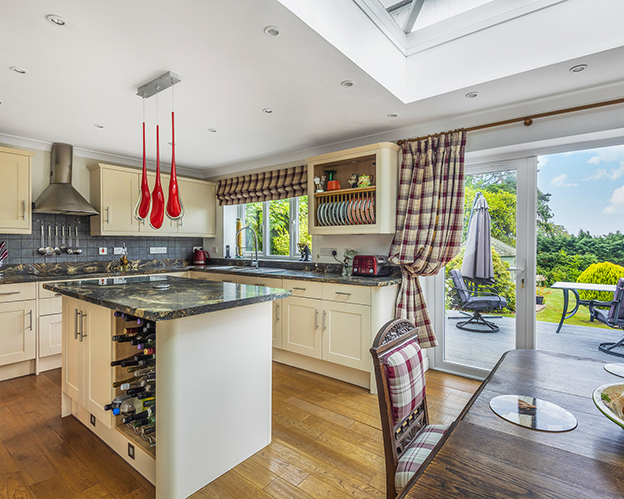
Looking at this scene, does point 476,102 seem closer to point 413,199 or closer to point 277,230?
point 413,199

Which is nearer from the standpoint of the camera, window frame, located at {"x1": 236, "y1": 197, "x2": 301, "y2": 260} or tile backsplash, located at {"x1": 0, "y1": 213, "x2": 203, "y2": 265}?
tile backsplash, located at {"x1": 0, "y1": 213, "x2": 203, "y2": 265}

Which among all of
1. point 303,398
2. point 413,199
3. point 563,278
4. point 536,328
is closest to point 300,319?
point 303,398

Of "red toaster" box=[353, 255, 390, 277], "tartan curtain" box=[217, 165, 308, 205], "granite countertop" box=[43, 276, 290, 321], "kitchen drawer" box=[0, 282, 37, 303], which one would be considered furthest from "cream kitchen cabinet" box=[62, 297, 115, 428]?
"tartan curtain" box=[217, 165, 308, 205]

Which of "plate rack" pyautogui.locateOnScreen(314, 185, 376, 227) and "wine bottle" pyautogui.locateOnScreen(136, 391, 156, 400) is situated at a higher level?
"plate rack" pyautogui.locateOnScreen(314, 185, 376, 227)

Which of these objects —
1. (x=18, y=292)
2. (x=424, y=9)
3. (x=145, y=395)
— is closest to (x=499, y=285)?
(x=424, y=9)

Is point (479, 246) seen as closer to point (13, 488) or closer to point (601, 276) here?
point (601, 276)

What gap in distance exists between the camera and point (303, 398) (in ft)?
9.02

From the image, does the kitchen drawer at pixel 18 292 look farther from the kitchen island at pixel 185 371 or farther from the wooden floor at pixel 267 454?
the kitchen island at pixel 185 371

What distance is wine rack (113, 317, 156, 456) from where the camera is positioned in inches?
71.5

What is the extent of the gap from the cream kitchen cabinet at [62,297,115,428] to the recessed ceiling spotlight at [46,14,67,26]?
145cm

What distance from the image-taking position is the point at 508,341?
2.96m

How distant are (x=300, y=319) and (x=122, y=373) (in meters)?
1.67

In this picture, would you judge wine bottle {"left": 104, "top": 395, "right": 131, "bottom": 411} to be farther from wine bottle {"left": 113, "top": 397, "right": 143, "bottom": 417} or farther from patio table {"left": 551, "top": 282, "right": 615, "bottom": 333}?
Result: patio table {"left": 551, "top": 282, "right": 615, "bottom": 333}

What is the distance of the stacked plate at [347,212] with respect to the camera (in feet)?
10.6
